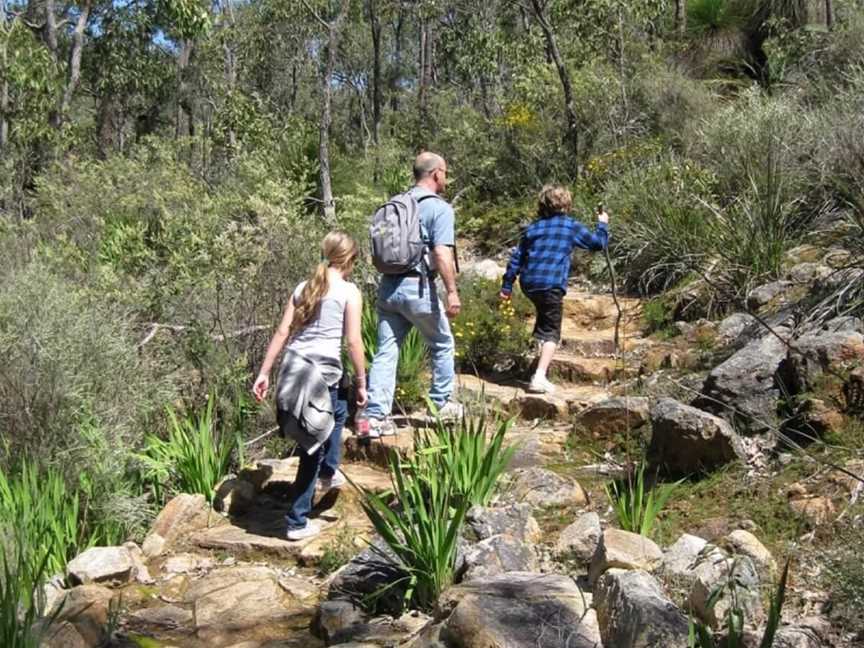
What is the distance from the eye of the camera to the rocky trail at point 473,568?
3.61 m

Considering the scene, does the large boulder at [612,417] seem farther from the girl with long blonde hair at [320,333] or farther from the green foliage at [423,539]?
the green foliage at [423,539]

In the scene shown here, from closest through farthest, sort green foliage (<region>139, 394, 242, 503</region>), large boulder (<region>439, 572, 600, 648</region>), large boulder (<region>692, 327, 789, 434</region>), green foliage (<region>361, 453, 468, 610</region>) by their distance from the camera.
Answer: large boulder (<region>439, 572, 600, 648</region>) < green foliage (<region>361, 453, 468, 610</region>) < large boulder (<region>692, 327, 789, 434</region>) < green foliage (<region>139, 394, 242, 503</region>)

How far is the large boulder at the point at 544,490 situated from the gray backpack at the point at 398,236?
1410 mm

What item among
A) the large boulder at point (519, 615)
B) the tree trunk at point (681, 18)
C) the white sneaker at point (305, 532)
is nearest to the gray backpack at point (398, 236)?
the white sneaker at point (305, 532)

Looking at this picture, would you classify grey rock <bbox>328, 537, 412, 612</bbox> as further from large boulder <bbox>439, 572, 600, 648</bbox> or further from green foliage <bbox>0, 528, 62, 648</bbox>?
green foliage <bbox>0, 528, 62, 648</bbox>

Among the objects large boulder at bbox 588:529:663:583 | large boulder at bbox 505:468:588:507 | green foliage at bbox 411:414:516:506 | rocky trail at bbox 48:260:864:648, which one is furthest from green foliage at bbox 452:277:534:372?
large boulder at bbox 588:529:663:583

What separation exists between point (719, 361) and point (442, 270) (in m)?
2.23

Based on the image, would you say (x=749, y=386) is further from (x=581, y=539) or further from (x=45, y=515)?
(x=45, y=515)

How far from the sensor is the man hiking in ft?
20.1

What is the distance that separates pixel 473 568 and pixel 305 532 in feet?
4.52

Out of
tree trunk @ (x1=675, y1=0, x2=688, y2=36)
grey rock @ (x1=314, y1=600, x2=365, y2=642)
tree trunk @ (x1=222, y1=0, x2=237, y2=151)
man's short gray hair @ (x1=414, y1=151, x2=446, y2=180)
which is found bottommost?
grey rock @ (x1=314, y1=600, x2=365, y2=642)

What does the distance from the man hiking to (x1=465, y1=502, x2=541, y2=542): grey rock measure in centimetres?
120

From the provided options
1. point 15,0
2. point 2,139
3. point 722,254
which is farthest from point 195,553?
point 15,0

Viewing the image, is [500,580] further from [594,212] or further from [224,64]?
[224,64]
